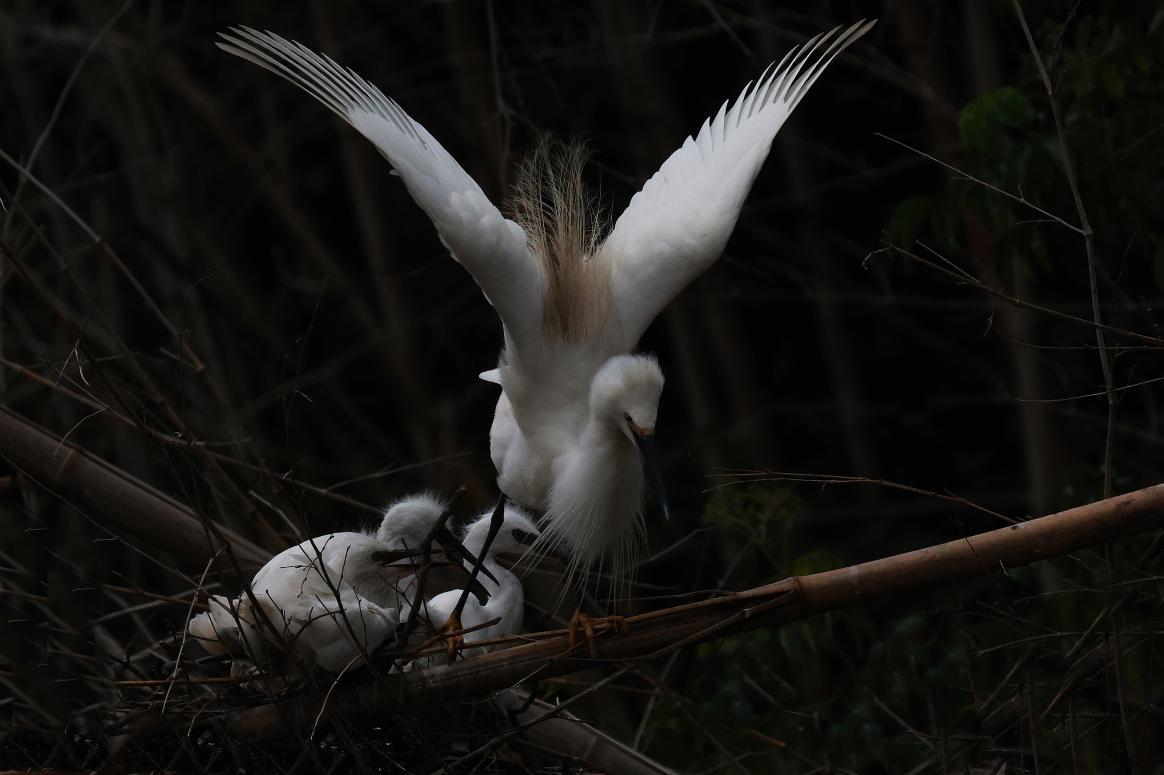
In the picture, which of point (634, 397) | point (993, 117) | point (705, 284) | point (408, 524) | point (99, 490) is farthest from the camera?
point (705, 284)

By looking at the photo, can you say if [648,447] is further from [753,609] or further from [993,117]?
[993,117]

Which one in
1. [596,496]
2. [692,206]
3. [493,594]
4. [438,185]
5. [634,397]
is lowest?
[493,594]

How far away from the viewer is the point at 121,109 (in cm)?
700

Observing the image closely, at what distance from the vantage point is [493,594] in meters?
2.98

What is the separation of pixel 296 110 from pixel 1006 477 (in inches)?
169

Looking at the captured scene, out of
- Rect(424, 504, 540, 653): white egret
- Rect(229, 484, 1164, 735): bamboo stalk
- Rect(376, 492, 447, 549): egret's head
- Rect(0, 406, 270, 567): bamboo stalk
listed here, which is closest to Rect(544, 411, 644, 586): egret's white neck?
Rect(424, 504, 540, 653): white egret

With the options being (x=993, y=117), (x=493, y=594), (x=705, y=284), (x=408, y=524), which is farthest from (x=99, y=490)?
(x=705, y=284)

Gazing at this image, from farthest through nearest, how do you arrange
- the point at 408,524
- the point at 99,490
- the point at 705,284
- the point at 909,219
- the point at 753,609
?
the point at 705,284 < the point at 909,219 < the point at 408,524 < the point at 99,490 < the point at 753,609

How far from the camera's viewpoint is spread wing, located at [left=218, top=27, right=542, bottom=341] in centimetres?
261

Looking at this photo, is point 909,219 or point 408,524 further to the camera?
point 909,219

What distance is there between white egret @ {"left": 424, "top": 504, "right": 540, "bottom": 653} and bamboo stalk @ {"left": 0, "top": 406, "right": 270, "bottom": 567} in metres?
0.48

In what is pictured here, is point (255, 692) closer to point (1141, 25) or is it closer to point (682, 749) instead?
point (682, 749)

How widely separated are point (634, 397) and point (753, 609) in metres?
0.65

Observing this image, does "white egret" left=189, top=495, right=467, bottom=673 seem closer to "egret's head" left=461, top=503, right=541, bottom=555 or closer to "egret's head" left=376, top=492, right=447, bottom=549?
"egret's head" left=376, top=492, right=447, bottom=549
